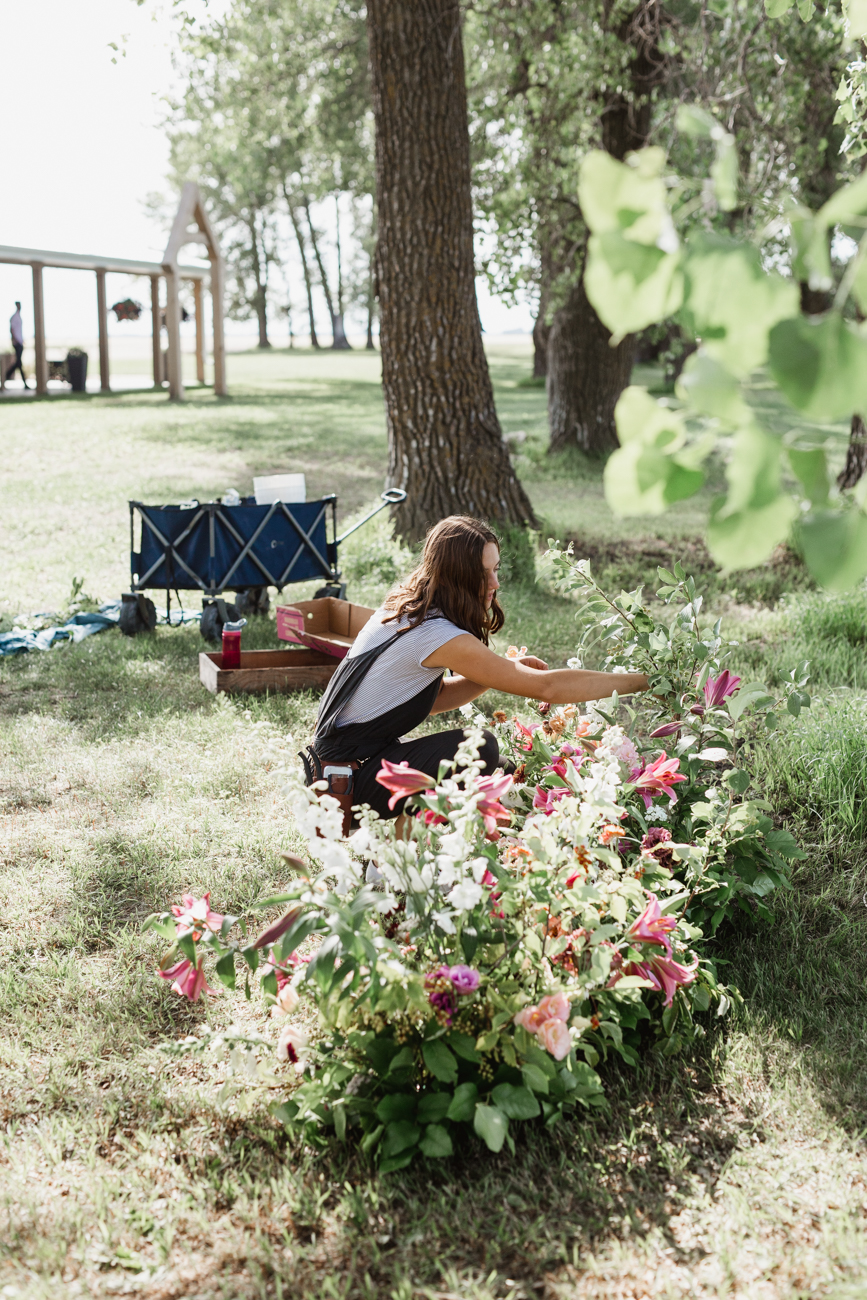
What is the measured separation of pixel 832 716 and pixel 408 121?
4.71m

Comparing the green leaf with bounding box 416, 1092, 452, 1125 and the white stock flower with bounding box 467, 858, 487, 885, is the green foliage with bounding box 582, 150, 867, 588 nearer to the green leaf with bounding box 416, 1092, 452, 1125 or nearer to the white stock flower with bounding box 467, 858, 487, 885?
the white stock flower with bounding box 467, 858, 487, 885

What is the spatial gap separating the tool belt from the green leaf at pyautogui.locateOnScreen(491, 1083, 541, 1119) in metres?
1.11

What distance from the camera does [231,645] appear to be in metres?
4.90

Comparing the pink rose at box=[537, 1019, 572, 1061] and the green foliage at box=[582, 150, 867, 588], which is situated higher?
the green foliage at box=[582, 150, 867, 588]

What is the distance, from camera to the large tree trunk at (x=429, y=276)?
6430mm

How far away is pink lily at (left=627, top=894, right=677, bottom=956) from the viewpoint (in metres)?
2.19

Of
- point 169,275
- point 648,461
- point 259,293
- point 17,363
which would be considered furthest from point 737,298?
point 259,293

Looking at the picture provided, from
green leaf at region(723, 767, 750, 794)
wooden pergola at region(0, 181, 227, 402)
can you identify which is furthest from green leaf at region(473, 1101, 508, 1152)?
wooden pergola at region(0, 181, 227, 402)

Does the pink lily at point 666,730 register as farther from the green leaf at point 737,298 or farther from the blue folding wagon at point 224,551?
the blue folding wagon at point 224,551

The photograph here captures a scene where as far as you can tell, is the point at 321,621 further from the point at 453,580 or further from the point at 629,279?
the point at 629,279

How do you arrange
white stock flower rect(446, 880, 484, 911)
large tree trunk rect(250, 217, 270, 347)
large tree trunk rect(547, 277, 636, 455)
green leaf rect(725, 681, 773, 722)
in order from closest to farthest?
white stock flower rect(446, 880, 484, 911) → green leaf rect(725, 681, 773, 722) → large tree trunk rect(547, 277, 636, 455) → large tree trunk rect(250, 217, 270, 347)

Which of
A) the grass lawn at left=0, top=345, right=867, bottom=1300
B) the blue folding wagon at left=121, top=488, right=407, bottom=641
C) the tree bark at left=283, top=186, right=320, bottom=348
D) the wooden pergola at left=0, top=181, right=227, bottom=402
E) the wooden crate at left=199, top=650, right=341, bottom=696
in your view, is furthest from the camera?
the tree bark at left=283, top=186, right=320, bottom=348

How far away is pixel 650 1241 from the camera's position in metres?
1.83

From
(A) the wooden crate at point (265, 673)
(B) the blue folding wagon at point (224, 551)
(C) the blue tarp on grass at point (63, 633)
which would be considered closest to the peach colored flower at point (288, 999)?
(A) the wooden crate at point (265, 673)
